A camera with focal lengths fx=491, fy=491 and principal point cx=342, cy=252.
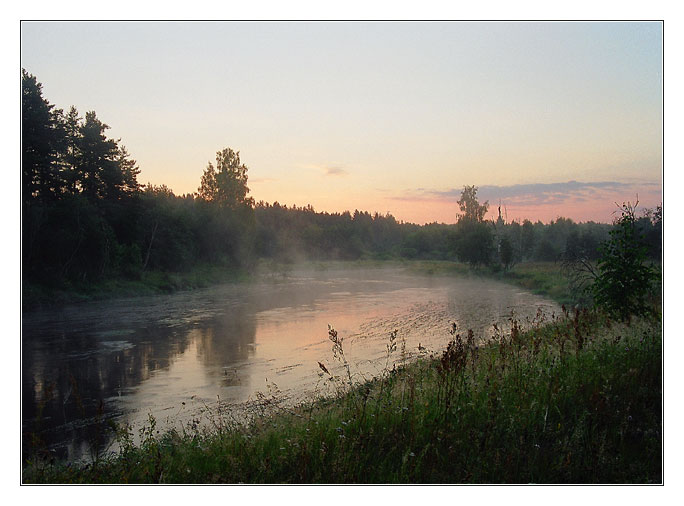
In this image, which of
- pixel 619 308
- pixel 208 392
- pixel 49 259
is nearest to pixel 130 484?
pixel 208 392

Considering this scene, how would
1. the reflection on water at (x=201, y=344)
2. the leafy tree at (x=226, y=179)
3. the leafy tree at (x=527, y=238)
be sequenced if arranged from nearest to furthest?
the reflection on water at (x=201, y=344)
the leafy tree at (x=527, y=238)
the leafy tree at (x=226, y=179)

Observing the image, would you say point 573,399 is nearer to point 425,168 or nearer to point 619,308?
point 619,308

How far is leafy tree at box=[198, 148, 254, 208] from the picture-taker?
30.3 ft

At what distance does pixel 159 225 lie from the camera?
14.3 metres

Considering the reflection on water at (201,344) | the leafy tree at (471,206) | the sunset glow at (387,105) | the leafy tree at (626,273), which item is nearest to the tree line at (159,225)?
the leafy tree at (471,206)

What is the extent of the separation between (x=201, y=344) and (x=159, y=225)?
4.91m

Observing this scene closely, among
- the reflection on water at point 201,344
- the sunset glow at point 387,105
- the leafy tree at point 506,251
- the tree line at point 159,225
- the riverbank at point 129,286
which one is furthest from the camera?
the leafy tree at point 506,251

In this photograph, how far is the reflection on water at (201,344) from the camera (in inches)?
253

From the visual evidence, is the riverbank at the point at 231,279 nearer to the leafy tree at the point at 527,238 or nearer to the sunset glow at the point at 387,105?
the leafy tree at the point at 527,238

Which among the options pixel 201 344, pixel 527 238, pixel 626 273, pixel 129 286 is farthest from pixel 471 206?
pixel 129 286

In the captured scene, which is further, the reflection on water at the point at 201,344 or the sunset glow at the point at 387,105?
the reflection on water at the point at 201,344

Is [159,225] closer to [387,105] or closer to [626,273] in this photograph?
[387,105]

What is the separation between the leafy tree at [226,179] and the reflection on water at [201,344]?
11.6ft

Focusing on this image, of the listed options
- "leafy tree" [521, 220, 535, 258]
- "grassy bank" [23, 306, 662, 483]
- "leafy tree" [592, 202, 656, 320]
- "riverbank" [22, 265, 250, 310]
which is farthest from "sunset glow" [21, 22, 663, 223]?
"grassy bank" [23, 306, 662, 483]
